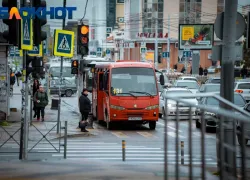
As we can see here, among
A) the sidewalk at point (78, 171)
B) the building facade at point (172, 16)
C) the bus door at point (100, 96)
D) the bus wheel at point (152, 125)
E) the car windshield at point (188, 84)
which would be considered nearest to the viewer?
the sidewalk at point (78, 171)

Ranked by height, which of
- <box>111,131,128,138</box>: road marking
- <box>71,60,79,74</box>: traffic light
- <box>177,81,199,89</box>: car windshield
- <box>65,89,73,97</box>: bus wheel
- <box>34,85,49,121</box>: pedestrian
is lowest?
<box>65,89,73,97</box>: bus wheel

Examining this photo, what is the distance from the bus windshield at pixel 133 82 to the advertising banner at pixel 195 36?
152 ft

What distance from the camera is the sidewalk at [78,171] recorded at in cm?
1385

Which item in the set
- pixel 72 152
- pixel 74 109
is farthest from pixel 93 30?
pixel 72 152

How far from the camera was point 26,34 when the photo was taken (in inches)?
651

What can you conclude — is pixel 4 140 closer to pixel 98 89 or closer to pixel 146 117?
pixel 146 117

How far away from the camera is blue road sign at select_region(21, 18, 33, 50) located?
1638 cm

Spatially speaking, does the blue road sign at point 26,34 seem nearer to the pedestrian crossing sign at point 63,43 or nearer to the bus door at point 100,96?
the pedestrian crossing sign at point 63,43

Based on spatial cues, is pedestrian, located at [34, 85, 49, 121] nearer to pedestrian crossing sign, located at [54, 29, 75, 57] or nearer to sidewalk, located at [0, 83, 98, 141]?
sidewalk, located at [0, 83, 98, 141]

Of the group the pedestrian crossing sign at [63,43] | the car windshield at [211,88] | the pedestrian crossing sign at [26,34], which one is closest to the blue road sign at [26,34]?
the pedestrian crossing sign at [26,34]

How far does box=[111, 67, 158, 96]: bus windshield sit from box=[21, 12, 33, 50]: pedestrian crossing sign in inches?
522
